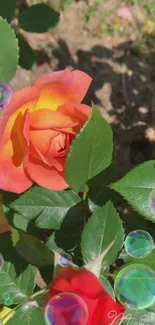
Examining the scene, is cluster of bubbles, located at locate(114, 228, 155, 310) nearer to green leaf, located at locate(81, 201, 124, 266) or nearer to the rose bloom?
green leaf, located at locate(81, 201, 124, 266)

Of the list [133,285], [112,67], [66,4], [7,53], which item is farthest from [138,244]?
[66,4]

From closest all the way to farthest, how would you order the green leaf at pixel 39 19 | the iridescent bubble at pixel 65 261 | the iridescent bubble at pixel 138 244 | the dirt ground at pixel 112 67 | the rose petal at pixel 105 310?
the rose petal at pixel 105 310 < the iridescent bubble at pixel 65 261 < the iridescent bubble at pixel 138 244 < the green leaf at pixel 39 19 < the dirt ground at pixel 112 67

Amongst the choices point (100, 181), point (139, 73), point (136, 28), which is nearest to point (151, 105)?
point (139, 73)

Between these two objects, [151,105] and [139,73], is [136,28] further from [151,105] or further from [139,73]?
[151,105]

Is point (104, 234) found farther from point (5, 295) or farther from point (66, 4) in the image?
point (66, 4)

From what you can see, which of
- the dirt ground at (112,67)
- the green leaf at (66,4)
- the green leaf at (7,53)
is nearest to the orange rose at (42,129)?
the green leaf at (7,53)

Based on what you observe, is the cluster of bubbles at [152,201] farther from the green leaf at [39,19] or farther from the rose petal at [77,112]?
the green leaf at [39,19]

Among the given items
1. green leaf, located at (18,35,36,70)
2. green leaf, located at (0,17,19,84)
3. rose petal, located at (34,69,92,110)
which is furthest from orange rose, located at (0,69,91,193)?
green leaf, located at (18,35,36,70)
